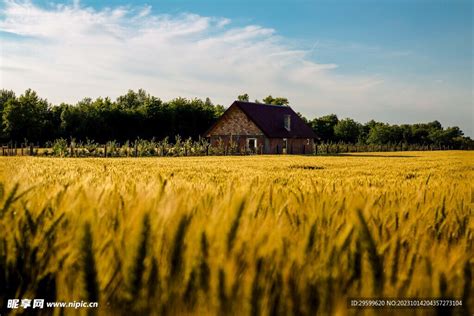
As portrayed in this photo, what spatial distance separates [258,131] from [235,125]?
2.75 meters

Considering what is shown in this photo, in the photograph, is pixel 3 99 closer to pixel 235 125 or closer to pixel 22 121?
pixel 22 121

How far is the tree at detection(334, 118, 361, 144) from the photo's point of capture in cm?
6591

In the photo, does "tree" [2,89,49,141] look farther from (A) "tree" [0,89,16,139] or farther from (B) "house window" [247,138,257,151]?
(B) "house window" [247,138,257,151]

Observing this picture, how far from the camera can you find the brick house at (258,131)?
3912cm

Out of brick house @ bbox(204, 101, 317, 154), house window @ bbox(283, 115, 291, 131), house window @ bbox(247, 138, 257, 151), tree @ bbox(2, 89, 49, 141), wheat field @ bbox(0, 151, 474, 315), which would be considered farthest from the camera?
tree @ bbox(2, 89, 49, 141)

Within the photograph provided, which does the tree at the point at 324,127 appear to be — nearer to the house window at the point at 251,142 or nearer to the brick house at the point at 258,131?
the brick house at the point at 258,131

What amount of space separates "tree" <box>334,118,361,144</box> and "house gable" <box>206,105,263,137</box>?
29256 mm

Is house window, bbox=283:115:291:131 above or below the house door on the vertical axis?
above

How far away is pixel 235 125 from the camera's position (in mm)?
40688

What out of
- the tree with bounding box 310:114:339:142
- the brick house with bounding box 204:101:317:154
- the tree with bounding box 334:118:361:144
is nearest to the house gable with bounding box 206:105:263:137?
the brick house with bounding box 204:101:317:154

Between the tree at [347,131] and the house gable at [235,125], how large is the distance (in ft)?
96.0

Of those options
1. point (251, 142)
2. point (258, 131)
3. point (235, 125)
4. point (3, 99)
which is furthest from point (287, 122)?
point (3, 99)

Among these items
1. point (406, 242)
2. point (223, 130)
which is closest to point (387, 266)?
point (406, 242)

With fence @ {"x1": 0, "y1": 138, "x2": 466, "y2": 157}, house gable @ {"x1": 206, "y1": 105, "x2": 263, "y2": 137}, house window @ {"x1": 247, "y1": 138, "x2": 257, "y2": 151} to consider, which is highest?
house gable @ {"x1": 206, "y1": 105, "x2": 263, "y2": 137}
